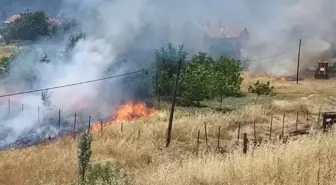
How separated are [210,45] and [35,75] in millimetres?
30075

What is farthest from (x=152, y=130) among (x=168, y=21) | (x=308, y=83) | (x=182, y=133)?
(x=168, y=21)

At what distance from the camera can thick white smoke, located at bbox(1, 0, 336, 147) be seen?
27.8 meters

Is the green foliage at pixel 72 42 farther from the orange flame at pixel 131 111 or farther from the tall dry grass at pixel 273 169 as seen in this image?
the tall dry grass at pixel 273 169

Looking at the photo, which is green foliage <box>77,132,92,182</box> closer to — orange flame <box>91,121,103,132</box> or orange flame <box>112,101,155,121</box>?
orange flame <box>91,121,103,132</box>

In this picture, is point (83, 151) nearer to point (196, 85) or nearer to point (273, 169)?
point (273, 169)

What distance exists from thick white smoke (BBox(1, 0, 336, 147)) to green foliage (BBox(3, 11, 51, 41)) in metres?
8.76

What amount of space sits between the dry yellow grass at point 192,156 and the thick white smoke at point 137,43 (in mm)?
6894

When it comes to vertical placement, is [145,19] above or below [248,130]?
above

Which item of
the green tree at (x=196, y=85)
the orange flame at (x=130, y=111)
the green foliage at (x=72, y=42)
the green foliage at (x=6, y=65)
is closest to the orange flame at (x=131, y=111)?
the orange flame at (x=130, y=111)

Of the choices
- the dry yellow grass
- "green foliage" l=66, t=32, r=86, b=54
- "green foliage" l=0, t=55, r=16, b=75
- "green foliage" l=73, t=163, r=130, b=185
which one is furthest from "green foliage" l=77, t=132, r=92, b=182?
"green foliage" l=0, t=55, r=16, b=75

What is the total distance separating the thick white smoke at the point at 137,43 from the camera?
2775 centimetres

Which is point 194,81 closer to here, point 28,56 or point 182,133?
point 182,133

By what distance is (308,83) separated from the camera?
42219 millimetres

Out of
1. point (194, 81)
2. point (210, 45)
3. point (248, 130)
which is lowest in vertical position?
point (248, 130)
